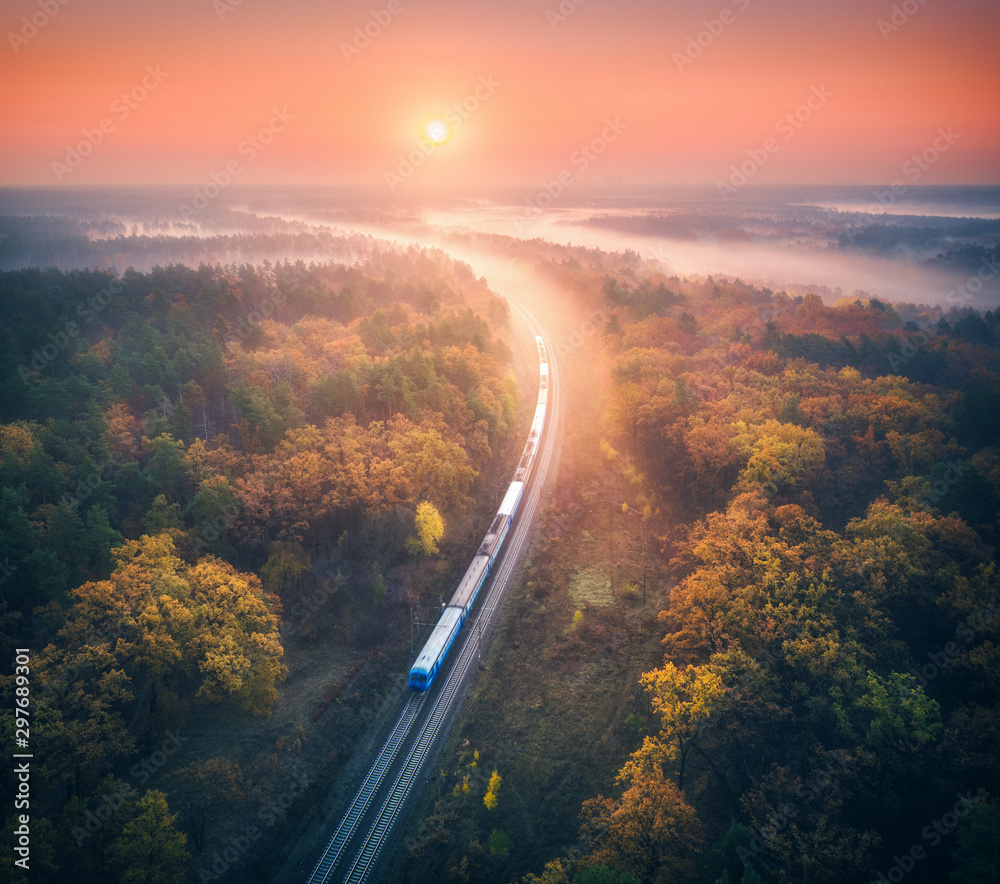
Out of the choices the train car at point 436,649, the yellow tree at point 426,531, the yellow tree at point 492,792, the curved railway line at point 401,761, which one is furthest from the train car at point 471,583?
the yellow tree at point 492,792

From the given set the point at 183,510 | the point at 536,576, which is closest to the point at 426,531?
the point at 536,576

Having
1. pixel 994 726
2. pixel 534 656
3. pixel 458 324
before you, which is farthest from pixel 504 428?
pixel 994 726

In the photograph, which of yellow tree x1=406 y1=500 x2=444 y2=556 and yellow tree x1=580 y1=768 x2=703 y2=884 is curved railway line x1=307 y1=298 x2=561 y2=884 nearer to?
yellow tree x1=406 y1=500 x2=444 y2=556

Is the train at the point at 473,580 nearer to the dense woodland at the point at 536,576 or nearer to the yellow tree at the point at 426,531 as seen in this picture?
the dense woodland at the point at 536,576

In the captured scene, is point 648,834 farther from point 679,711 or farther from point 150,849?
point 150,849

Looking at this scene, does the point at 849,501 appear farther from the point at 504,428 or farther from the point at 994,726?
the point at 504,428

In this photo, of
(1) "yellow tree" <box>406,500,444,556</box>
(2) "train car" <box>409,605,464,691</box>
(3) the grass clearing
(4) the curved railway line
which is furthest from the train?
(3) the grass clearing
